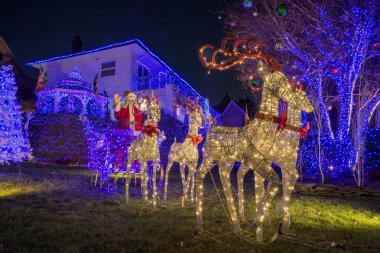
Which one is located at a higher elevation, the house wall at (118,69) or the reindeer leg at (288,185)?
the house wall at (118,69)

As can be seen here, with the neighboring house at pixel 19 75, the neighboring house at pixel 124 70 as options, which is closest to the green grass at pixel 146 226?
the neighboring house at pixel 124 70

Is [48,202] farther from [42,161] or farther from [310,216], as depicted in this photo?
[42,161]

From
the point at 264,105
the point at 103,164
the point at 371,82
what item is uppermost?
the point at 371,82

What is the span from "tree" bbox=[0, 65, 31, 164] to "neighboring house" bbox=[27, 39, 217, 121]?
1177cm

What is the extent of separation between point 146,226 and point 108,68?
2473 cm

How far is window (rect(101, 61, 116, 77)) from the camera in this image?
28672 millimetres

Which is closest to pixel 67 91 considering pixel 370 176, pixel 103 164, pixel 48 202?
pixel 103 164

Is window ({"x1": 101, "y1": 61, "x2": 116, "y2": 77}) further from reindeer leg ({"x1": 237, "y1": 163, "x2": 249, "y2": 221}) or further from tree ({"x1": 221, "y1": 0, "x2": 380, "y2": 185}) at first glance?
reindeer leg ({"x1": 237, "y1": 163, "x2": 249, "y2": 221})

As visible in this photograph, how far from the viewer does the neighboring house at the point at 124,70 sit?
27.1 meters

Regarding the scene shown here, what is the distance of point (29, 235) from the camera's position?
5426mm

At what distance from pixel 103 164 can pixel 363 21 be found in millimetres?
13127

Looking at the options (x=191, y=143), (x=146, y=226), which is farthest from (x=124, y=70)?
(x=146, y=226)

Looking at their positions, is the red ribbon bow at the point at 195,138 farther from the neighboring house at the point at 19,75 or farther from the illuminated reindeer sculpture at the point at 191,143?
the neighboring house at the point at 19,75

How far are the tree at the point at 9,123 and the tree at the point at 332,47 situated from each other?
37.8 feet
